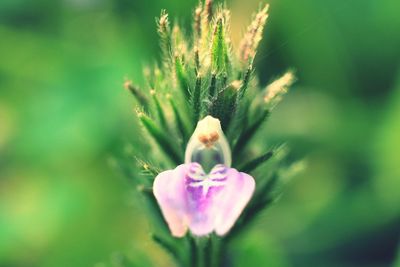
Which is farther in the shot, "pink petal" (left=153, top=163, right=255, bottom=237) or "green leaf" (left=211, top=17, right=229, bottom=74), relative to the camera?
"green leaf" (left=211, top=17, right=229, bottom=74)

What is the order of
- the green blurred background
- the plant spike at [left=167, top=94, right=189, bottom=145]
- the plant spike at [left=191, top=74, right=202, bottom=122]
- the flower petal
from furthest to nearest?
the green blurred background
the plant spike at [left=167, top=94, right=189, bottom=145]
the plant spike at [left=191, top=74, right=202, bottom=122]
the flower petal

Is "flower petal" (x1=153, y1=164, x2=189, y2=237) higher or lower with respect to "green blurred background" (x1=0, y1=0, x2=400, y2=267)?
higher

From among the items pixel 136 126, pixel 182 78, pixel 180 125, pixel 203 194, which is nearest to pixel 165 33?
pixel 182 78

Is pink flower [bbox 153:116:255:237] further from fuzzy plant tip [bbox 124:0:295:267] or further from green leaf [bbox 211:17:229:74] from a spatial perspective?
green leaf [bbox 211:17:229:74]

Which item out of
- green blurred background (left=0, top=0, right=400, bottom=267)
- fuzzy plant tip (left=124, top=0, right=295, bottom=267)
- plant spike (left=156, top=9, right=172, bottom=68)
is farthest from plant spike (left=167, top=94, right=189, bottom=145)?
green blurred background (left=0, top=0, right=400, bottom=267)

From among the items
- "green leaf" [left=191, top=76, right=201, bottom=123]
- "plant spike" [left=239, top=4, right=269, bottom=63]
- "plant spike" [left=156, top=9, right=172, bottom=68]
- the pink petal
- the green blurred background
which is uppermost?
"plant spike" [left=156, top=9, right=172, bottom=68]

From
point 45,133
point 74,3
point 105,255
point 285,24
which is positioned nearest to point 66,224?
point 105,255

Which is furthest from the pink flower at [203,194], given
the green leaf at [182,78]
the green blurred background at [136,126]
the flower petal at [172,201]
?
the green blurred background at [136,126]

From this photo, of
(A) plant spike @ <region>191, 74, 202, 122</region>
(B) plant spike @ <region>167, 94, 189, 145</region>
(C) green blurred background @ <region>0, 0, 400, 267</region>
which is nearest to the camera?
(A) plant spike @ <region>191, 74, 202, 122</region>
